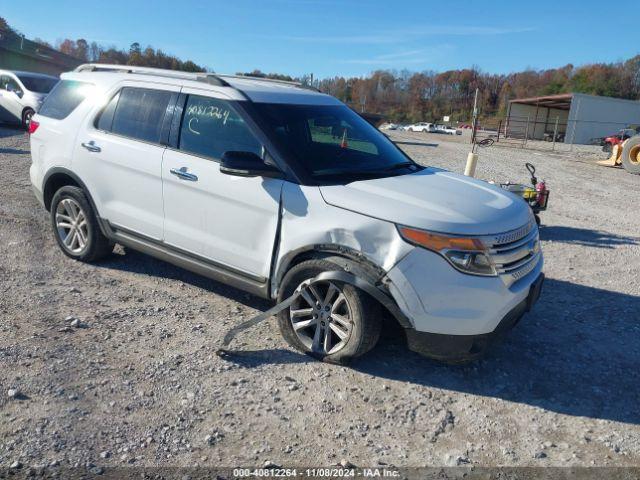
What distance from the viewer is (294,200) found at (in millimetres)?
3955

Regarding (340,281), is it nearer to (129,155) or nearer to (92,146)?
(129,155)

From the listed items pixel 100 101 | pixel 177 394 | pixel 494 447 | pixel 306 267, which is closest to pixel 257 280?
pixel 306 267

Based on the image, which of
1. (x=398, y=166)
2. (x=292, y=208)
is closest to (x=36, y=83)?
(x=398, y=166)

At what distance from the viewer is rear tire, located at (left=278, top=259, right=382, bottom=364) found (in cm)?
374

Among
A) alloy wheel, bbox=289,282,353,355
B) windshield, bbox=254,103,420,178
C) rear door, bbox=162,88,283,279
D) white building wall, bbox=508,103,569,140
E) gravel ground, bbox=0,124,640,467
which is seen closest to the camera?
gravel ground, bbox=0,124,640,467

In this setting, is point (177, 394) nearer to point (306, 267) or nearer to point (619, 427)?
point (306, 267)

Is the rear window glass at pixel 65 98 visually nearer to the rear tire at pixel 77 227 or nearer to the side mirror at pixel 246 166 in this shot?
the rear tire at pixel 77 227

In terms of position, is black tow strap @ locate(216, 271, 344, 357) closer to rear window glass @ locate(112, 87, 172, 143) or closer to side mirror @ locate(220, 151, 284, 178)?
side mirror @ locate(220, 151, 284, 178)

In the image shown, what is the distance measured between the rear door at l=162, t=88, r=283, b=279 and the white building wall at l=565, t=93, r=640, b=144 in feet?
140

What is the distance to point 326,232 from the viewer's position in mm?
3793

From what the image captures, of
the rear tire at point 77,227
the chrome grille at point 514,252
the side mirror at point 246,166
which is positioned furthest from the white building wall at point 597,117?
the side mirror at point 246,166

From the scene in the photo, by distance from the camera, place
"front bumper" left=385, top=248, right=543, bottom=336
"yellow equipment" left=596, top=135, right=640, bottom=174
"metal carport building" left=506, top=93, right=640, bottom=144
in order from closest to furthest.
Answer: "front bumper" left=385, top=248, right=543, bottom=336, "yellow equipment" left=596, top=135, right=640, bottom=174, "metal carport building" left=506, top=93, right=640, bottom=144

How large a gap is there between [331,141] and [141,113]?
1694mm

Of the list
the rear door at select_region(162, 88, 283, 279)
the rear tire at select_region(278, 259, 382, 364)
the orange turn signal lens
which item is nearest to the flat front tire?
the rear door at select_region(162, 88, 283, 279)
